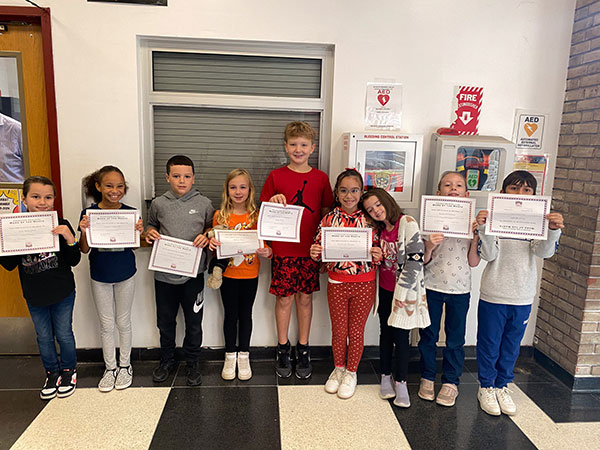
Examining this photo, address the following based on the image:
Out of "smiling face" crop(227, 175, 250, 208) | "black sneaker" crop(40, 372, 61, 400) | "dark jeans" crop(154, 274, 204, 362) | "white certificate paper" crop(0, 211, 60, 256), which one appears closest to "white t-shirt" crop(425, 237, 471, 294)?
"smiling face" crop(227, 175, 250, 208)

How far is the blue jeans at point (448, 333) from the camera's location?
2521 millimetres

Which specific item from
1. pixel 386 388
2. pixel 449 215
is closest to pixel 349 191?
pixel 449 215

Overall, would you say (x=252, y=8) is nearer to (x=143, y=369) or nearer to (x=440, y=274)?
(x=440, y=274)

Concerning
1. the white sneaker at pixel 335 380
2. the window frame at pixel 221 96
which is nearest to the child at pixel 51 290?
the window frame at pixel 221 96

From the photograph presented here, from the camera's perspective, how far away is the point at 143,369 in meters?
2.89

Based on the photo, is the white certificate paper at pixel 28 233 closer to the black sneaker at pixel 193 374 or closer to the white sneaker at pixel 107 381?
the white sneaker at pixel 107 381

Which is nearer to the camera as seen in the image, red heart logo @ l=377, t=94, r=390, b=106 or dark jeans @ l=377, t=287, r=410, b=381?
dark jeans @ l=377, t=287, r=410, b=381

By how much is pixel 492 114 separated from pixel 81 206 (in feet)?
9.62

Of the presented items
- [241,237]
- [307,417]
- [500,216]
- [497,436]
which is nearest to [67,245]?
[241,237]

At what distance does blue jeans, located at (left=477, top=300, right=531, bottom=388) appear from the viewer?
2480 mm

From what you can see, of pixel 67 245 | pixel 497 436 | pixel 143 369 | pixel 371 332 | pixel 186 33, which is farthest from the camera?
pixel 371 332

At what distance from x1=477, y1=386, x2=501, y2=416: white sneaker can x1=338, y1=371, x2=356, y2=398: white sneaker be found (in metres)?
0.79

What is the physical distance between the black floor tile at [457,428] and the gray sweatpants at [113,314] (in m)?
1.80

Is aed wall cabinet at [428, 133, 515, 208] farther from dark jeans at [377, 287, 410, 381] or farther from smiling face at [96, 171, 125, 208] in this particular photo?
smiling face at [96, 171, 125, 208]
